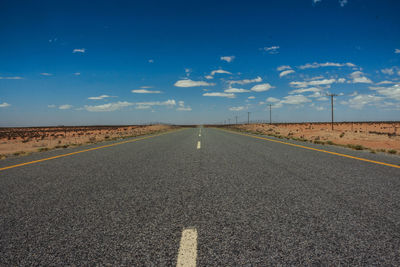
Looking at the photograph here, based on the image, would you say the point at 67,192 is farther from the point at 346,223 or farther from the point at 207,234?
the point at 346,223

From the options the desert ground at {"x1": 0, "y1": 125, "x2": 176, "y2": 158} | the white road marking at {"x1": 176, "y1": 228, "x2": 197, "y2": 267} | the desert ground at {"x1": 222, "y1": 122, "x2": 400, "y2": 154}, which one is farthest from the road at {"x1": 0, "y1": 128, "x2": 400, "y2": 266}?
the desert ground at {"x1": 0, "y1": 125, "x2": 176, "y2": 158}

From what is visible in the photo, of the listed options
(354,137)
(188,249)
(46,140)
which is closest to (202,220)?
(188,249)

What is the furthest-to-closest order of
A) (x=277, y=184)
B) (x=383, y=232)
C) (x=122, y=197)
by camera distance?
1. (x=277, y=184)
2. (x=122, y=197)
3. (x=383, y=232)

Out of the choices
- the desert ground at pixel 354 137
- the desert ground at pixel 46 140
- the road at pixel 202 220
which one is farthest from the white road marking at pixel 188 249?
the desert ground at pixel 46 140

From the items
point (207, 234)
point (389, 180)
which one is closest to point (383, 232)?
point (207, 234)

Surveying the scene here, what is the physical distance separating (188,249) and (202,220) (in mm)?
619

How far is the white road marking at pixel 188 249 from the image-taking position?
179 cm

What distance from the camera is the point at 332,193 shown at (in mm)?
3553

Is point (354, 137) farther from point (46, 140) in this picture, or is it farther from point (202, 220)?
point (46, 140)

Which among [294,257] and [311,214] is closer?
[294,257]

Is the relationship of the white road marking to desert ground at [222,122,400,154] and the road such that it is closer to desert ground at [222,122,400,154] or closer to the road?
the road

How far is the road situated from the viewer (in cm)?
190

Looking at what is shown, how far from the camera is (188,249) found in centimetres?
198

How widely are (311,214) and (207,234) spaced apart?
134 centimetres
